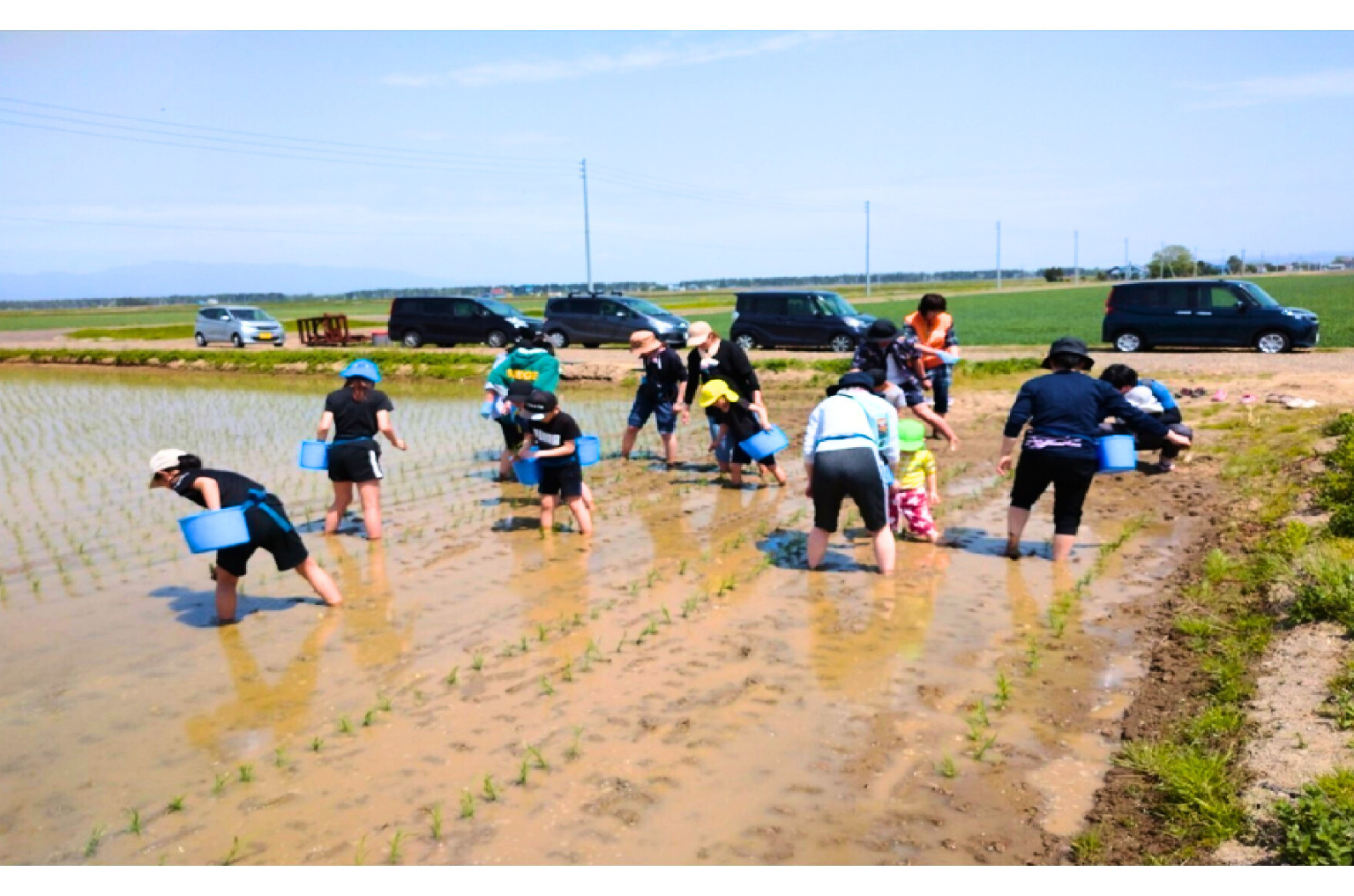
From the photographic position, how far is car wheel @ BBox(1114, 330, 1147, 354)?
22.0 metres

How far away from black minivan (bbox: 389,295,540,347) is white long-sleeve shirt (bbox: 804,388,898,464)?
20.5 m

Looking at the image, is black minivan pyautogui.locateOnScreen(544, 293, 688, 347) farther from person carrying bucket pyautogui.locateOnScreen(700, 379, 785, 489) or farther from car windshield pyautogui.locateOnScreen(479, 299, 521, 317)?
person carrying bucket pyautogui.locateOnScreen(700, 379, 785, 489)

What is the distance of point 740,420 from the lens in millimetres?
10148

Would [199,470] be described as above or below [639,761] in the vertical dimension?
above

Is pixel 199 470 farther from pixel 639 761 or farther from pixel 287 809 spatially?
pixel 639 761

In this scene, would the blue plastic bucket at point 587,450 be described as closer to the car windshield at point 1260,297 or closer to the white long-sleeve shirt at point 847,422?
the white long-sleeve shirt at point 847,422

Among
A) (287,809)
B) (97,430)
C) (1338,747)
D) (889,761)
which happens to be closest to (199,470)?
(287,809)

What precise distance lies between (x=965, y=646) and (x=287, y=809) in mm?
3543

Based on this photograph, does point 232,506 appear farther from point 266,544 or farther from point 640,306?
point 640,306

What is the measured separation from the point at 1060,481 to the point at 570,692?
12.1 feet

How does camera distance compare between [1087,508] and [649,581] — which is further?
[1087,508]

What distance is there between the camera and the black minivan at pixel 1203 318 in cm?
2073

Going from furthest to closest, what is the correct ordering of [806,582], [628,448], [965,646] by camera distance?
[628,448] < [806,582] < [965,646]

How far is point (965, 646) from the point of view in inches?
243
